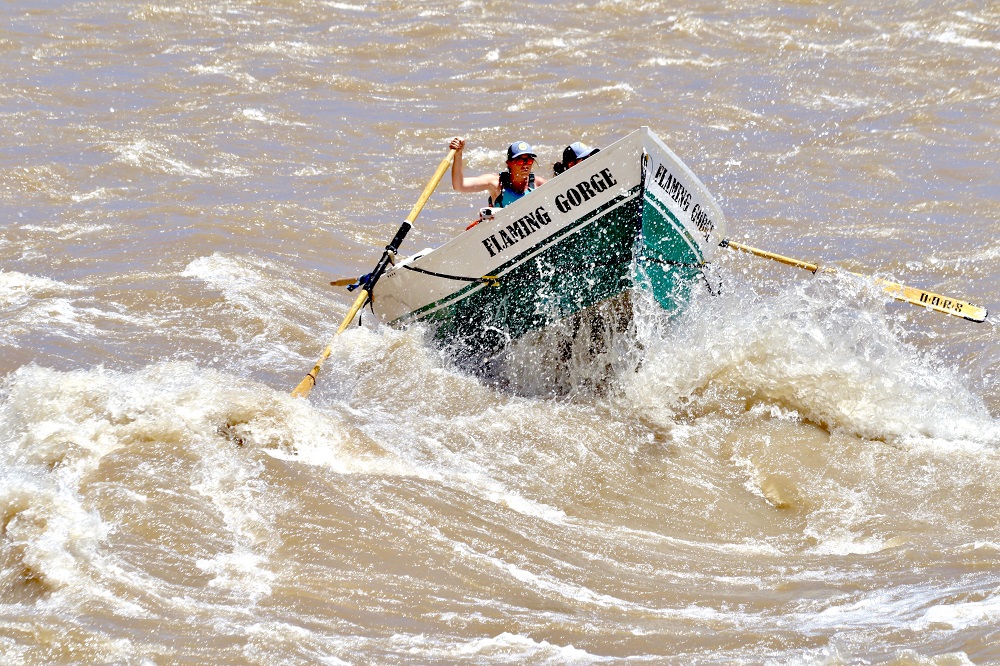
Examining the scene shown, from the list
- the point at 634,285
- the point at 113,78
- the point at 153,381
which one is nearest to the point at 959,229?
the point at 634,285

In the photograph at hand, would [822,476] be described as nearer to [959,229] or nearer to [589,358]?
[589,358]

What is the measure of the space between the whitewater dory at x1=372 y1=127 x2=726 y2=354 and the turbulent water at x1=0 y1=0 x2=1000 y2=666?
28 cm

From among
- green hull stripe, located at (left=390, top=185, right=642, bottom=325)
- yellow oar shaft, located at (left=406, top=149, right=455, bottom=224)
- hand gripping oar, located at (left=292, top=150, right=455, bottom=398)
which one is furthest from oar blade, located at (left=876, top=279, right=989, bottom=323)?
hand gripping oar, located at (left=292, top=150, right=455, bottom=398)

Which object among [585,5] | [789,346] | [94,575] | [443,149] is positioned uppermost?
[585,5]

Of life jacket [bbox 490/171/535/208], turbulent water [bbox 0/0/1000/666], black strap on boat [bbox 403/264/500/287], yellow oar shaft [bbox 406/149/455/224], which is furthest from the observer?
yellow oar shaft [bbox 406/149/455/224]

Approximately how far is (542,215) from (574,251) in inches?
12.6

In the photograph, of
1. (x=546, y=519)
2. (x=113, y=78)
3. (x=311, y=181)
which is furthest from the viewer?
(x=113, y=78)

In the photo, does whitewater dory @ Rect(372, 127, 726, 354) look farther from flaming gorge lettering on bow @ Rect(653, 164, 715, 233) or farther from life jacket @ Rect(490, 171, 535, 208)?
life jacket @ Rect(490, 171, 535, 208)

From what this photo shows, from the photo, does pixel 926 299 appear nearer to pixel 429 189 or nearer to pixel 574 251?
pixel 574 251

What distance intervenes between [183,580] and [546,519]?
187 centimetres

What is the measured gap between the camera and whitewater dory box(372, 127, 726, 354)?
→ 7.19m

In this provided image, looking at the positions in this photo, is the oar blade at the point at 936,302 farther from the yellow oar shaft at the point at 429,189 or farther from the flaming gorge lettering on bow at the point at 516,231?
the yellow oar shaft at the point at 429,189

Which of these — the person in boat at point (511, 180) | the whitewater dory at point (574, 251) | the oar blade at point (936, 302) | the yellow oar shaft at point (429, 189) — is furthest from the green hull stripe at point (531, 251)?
the oar blade at point (936, 302)

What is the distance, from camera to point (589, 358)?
7.75 m
